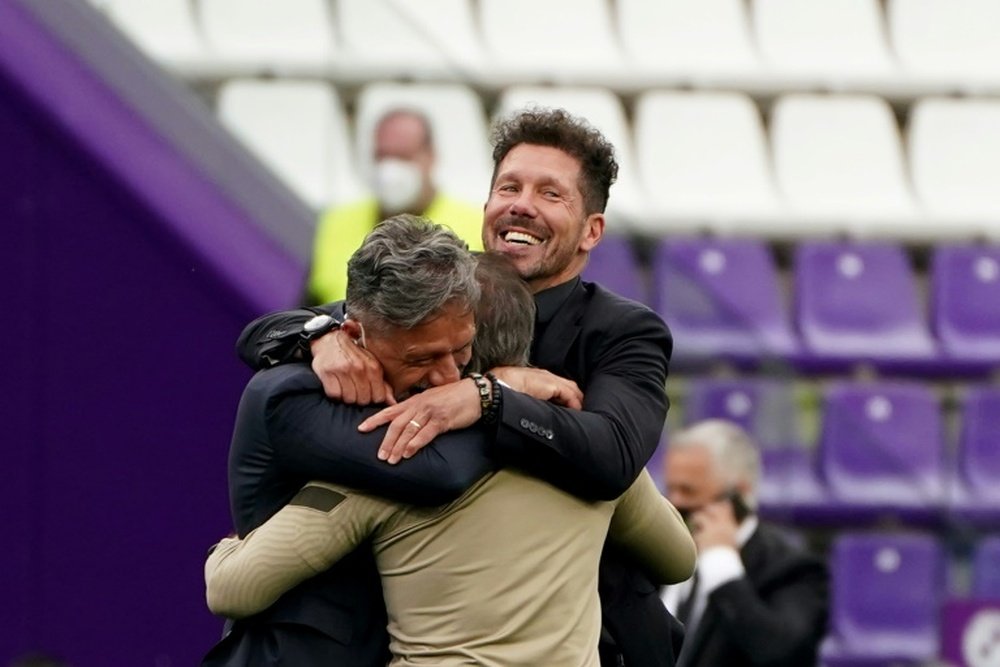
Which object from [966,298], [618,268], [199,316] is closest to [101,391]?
[199,316]

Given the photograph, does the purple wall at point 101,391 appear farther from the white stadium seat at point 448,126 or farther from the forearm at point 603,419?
the forearm at point 603,419

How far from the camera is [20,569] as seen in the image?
4.48m

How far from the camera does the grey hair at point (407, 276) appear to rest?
2410mm

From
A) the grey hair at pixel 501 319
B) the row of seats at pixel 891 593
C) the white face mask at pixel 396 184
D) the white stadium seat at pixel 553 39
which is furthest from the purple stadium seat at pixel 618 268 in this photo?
the white stadium seat at pixel 553 39

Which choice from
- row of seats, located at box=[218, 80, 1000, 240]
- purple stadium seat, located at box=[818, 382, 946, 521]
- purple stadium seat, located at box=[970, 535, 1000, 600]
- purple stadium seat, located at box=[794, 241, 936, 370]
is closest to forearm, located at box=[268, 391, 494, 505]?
purple stadium seat, located at box=[818, 382, 946, 521]

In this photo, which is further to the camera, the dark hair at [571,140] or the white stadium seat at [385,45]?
the white stadium seat at [385,45]

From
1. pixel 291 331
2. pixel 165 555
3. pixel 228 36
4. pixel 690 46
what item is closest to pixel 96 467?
pixel 165 555

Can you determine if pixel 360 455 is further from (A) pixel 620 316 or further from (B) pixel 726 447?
(B) pixel 726 447

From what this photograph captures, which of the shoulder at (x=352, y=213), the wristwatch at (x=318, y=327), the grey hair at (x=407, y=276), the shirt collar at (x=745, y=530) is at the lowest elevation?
the shirt collar at (x=745, y=530)

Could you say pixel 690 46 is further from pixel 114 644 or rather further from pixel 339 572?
pixel 339 572

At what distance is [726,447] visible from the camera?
486 cm

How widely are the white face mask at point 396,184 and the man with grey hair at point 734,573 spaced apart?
874mm

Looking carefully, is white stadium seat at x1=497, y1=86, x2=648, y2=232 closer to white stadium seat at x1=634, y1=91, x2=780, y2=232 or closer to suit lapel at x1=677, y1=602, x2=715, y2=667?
white stadium seat at x1=634, y1=91, x2=780, y2=232

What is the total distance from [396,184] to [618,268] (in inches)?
23.0
